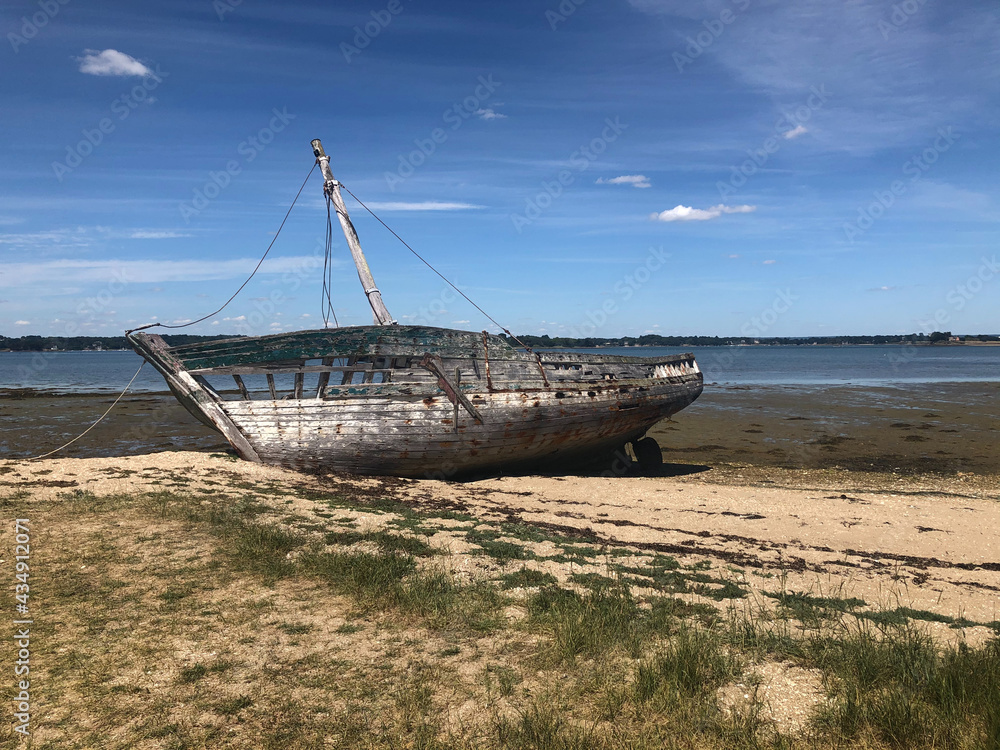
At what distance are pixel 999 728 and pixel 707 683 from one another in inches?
60.6

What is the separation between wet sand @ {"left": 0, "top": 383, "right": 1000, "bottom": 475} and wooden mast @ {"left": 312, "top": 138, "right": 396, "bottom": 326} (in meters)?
5.47

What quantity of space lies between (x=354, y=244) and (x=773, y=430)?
16.9m

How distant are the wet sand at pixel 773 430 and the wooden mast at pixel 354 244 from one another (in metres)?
5.47

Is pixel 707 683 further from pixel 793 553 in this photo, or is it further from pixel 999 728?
pixel 793 553

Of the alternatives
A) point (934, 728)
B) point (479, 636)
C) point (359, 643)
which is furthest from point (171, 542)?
point (934, 728)

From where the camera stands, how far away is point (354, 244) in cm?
1508

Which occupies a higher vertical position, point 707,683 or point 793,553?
point 707,683

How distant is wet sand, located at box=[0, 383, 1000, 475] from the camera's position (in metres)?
17.4

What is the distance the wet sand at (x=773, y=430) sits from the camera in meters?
17.4

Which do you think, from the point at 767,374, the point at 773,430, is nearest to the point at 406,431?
the point at 773,430

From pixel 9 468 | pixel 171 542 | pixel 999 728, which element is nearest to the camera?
pixel 999 728

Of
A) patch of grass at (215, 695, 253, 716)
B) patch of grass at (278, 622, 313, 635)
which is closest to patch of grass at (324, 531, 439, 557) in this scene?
patch of grass at (278, 622, 313, 635)

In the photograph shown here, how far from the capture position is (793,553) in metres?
8.28

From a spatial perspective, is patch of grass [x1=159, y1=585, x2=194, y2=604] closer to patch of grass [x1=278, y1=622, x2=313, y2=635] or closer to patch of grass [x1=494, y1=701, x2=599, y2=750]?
A: patch of grass [x1=278, y1=622, x2=313, y2=635]
